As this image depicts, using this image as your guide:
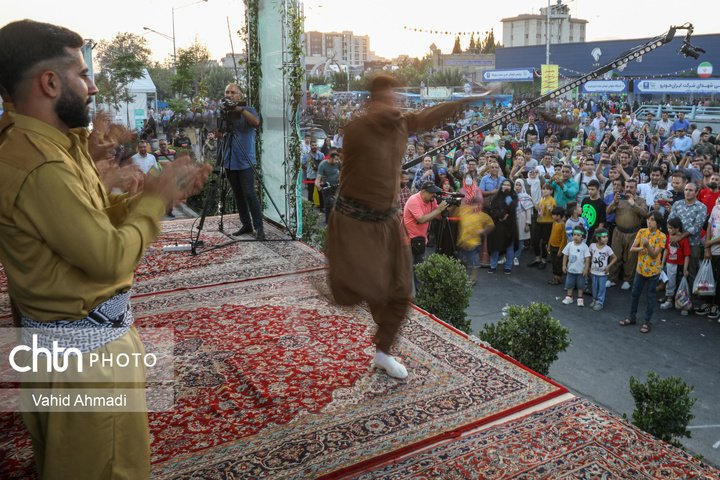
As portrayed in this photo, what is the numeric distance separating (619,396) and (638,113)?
18.2 metres

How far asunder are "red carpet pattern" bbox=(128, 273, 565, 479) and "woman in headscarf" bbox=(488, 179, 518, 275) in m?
4.71

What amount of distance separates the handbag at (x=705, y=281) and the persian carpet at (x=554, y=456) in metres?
4.86

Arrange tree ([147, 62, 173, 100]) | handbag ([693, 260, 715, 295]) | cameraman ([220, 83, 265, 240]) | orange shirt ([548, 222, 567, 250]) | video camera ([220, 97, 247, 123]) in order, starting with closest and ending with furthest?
video camera ([220, 97, 247, 123]) < cameraman ([220, 83, 265, 240]) < handbag ([693, 260, 715, 295]) < orange shirt ([548, 222, 567, 250]) < tree ([147, 62, 173, 100])

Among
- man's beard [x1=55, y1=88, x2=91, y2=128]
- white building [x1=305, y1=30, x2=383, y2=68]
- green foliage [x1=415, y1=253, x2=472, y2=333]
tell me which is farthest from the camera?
white building [x1=305, y1=30, x2=383, y2=68]

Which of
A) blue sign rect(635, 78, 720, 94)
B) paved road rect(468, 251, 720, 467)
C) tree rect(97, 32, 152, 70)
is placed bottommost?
paved road rect(468, 251, 720, 467)

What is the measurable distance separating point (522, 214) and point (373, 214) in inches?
270

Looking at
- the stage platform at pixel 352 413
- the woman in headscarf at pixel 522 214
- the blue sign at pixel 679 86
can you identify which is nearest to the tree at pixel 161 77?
the blue sign at pixel 679 86

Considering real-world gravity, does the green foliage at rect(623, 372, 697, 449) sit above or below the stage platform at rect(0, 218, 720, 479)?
below

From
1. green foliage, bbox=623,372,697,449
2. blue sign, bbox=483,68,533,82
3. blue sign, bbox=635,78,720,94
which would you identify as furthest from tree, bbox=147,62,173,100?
green foliage, bbox=623,372,697,449

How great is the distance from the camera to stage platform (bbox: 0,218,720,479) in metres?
2.92

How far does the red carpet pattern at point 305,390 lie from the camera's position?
9.84 feet

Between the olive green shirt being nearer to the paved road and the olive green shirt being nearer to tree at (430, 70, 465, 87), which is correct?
the paved road

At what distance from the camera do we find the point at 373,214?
333 cm

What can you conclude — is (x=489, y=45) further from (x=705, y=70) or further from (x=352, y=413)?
(x=352, y=413)
